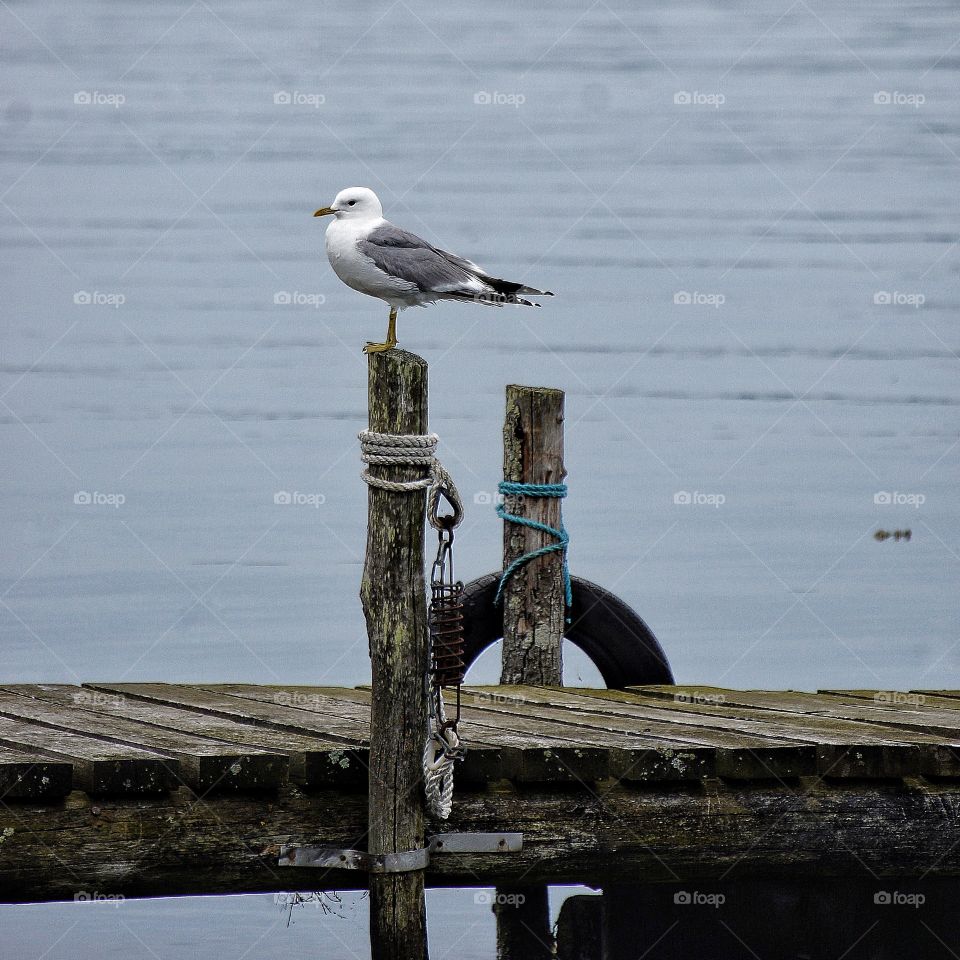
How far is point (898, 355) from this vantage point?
24172 mm

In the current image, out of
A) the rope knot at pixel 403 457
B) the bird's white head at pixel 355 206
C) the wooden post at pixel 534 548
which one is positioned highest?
the bird's white head at pixel 355 206

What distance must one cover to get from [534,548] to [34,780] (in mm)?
3315

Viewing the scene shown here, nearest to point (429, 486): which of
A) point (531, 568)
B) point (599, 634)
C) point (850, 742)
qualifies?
point (850, 742)

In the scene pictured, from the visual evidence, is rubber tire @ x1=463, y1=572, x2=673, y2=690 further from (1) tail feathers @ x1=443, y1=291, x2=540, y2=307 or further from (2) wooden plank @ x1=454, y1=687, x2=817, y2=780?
(1) tail feathers @ x1=443, y1=291, x2=540, y2=307

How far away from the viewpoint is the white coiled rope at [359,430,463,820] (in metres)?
5.26

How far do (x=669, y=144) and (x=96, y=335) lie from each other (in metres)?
9.74

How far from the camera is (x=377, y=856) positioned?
5281mm

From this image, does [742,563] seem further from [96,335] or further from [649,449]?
[96,335]

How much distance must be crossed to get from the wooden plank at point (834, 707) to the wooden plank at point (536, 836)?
0.47 meters

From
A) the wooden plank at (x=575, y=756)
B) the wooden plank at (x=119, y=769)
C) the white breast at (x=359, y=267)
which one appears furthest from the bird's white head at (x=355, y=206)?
the wooden plank at (x=119, y=769)

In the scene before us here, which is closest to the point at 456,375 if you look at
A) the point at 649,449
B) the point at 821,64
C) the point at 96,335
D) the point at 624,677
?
the point at 649,449

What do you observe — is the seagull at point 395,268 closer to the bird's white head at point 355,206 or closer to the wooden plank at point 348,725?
the bird's white head at point 355,206

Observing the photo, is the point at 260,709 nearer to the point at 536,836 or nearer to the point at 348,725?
the point at 348,725

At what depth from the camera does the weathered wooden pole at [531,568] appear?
25.7ft
